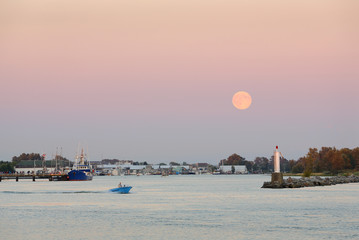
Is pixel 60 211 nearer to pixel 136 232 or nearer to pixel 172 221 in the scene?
pixel 172 221

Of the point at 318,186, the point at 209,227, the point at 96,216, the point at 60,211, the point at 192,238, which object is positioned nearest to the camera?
the point at 192,238

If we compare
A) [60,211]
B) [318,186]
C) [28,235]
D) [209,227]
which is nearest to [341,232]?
[209,227]

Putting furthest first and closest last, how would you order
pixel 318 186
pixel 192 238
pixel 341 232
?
pixel 318 186, pixel 341 232, pixel 192 238

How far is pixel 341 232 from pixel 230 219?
54.8ft

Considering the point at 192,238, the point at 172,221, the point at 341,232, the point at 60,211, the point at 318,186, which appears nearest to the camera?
the point at 192,238

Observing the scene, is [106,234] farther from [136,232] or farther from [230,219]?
[230,219]

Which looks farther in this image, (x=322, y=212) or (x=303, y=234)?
(x=322, y=212)

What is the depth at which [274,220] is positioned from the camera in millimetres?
68500

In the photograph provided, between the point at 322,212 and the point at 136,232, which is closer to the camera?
the point at 136,232

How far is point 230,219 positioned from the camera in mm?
69938

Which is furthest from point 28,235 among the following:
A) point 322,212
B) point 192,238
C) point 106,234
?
point 322,212

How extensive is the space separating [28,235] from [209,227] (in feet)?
→ 63.4

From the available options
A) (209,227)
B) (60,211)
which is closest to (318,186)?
(60,211)

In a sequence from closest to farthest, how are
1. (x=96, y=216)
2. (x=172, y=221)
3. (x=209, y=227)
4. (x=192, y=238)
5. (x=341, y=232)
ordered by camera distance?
(x=192, y=238)
(x=341, y=232)
(x=209, y=227)
(x=172, y=221)
(x=96, y=216)
